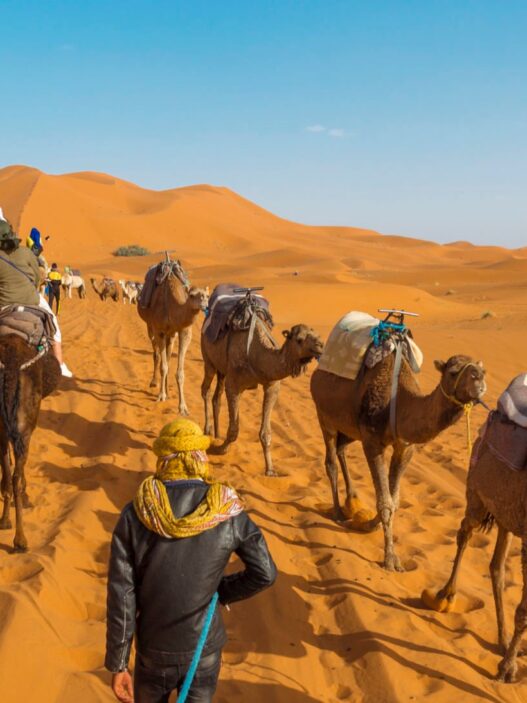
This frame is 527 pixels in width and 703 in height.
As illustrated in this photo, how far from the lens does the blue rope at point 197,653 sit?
9.09ft

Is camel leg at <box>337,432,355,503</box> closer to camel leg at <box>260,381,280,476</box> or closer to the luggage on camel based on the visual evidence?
camel leg at <box>260,381,280,476</box>

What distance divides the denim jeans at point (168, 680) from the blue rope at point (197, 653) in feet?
0.11

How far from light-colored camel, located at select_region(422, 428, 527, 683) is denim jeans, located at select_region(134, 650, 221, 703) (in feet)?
6.95

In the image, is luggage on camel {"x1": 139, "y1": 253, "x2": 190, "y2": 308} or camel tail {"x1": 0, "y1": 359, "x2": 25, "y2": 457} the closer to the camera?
camel tail {"x1": 0, "y1": 359, "x2": 25, "y2": 457}

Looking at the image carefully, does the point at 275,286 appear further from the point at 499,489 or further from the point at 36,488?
the point at 499,489

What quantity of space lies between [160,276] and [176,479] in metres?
9.71

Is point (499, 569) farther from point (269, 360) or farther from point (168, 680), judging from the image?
point (269, 360)

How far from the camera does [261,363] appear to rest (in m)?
7.95

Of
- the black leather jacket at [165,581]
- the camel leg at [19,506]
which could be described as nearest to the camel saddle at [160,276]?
the camel leg at [19,506]

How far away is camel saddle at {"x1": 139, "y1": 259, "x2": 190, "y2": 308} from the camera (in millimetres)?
12227

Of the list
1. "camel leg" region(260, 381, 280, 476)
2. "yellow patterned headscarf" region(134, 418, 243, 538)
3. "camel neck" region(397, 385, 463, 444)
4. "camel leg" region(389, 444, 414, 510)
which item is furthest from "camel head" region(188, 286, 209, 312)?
"yellow patterned headscarf" region(134, 418, 243, 538)

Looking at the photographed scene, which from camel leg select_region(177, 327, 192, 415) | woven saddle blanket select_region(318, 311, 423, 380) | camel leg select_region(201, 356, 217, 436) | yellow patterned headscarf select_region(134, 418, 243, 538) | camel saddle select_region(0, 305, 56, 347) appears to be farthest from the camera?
camel leg select_region(177, 327, 192, 415)

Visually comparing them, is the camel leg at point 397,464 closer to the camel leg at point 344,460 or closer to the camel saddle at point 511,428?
the camel leg at point 344,460

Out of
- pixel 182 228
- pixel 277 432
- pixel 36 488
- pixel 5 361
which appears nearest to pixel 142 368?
pixel 277 432
